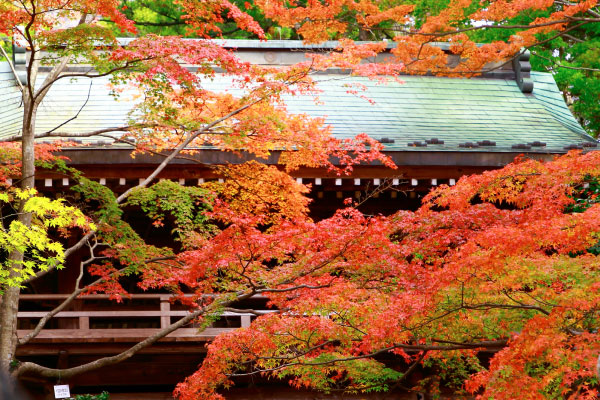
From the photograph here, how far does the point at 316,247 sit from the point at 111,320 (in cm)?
527

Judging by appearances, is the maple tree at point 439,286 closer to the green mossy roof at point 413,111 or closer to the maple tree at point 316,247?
the maple tree at point 316,247

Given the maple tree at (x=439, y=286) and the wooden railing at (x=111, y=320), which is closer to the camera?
the maple tree at (x=439, y=286)

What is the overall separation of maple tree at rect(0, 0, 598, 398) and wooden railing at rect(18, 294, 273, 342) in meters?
1.03

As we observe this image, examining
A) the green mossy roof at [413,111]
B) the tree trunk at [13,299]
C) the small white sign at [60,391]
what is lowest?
the small white sign at [60,391]

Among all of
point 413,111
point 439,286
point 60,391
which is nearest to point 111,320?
point 60,391

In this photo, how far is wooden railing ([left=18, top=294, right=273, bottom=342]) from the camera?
8977 millimetres

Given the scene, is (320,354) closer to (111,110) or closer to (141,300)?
(141,300)

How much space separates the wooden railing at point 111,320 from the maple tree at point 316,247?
3.38 ft

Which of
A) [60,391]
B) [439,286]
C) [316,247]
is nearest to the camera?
[439,286]

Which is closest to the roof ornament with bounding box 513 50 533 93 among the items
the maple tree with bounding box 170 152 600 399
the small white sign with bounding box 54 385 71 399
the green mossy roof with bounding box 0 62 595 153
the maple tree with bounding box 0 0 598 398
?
the green mossy roof with bounding box 0 62 595 153

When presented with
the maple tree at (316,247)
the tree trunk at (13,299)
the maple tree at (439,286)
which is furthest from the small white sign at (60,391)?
the maple tree at (439,286)

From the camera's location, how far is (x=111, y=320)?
11.0 metres

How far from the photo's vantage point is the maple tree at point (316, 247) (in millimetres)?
5262

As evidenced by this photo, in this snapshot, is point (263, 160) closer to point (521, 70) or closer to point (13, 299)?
point (13, 299)
